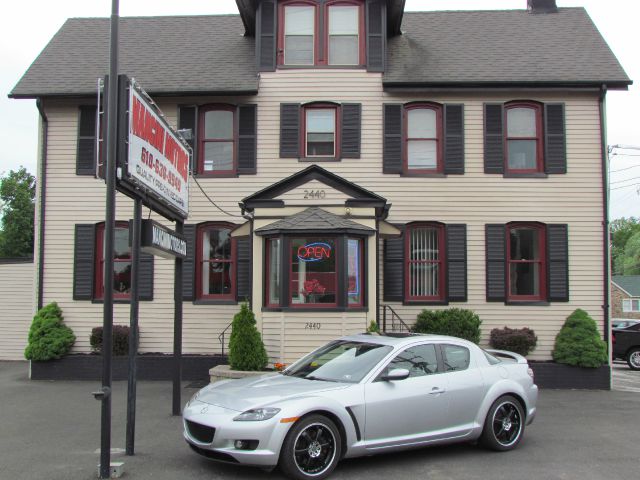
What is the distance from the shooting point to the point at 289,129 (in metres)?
15.0

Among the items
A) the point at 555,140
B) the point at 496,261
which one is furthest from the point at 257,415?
the point at 555,140

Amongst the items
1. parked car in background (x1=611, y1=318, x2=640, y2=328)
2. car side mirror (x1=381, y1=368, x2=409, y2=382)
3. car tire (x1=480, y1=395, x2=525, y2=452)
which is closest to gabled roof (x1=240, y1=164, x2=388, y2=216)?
car tire (x1=480, y1=395, x2=525, y2=452)

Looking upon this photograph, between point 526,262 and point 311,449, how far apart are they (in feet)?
31.7

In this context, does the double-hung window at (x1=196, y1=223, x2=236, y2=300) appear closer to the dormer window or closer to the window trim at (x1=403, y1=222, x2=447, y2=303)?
the window trim at (x1=403, y1=222, x2=447, y2=303)

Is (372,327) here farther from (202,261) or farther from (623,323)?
(623,323)

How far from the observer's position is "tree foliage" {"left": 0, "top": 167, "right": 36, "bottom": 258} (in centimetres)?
3550

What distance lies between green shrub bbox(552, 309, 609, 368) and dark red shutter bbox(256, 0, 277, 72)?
8800mm

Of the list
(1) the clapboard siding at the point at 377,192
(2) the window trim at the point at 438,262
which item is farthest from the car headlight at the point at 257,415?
(2) the window trim at the point at 438,262

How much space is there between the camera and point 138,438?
8547 mm

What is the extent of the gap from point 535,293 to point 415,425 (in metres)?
8.50

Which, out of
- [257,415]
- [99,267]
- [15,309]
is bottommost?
[257,415]

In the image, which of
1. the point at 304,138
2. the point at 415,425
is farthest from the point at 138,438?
the point at 304,138

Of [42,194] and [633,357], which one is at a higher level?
[42,194]

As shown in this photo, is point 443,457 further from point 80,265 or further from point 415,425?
point 80,265
